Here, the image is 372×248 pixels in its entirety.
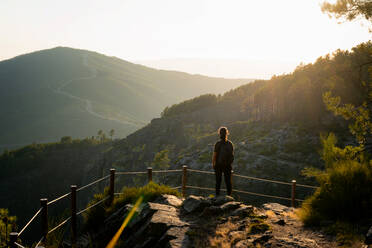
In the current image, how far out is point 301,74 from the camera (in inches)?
2008

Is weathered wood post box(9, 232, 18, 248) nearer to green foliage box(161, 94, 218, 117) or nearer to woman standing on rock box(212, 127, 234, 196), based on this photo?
woman standing on rock box(212, 127, 234, 196)

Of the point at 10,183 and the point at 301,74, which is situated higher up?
the point at 301,74

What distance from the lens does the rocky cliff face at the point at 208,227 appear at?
6277mm

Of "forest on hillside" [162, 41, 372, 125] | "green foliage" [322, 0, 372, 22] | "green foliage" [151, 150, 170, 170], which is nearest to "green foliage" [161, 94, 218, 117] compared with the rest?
"forest on hillside" [162, 41, 372, 125]

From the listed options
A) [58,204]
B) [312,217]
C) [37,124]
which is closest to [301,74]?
[312,217]

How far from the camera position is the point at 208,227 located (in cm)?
730

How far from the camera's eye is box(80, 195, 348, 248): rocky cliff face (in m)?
6.28

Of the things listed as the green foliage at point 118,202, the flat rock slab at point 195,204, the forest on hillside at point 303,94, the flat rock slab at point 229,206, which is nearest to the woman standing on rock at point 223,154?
the flat rock slab at point 195,204

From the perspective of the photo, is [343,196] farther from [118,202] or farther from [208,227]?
[118,202]

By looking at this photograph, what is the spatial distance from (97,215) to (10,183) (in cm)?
9636

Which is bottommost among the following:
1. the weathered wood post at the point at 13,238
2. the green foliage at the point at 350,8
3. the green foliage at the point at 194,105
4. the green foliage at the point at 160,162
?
the green foliage at the point at 160,162

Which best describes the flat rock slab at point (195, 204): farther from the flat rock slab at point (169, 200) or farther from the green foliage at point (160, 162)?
the green foliage at point (160, 162)

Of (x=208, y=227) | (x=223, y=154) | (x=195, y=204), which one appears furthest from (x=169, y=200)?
(x=208, y=227)

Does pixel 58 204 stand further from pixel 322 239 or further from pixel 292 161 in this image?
pixel 322 239
